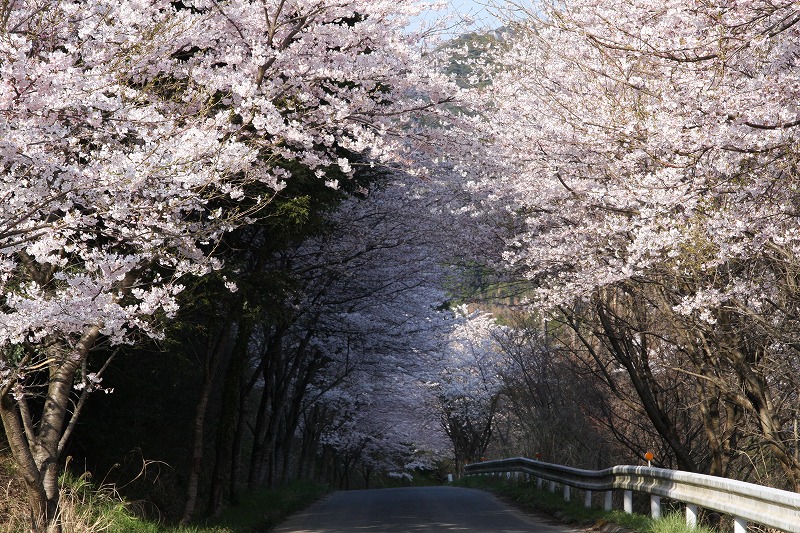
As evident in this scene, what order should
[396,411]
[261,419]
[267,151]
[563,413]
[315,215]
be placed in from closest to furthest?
[267,151], [315,215], [563,413], [261,419], [396,411]

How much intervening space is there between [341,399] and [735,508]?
27626 mm

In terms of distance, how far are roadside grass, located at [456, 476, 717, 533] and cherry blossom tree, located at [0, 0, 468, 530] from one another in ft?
20.1

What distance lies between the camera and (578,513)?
569 inches

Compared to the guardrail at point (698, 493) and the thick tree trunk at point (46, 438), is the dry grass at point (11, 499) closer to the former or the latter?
the thick tree trunk at point (46, 438)

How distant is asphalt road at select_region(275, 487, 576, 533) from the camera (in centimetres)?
1356

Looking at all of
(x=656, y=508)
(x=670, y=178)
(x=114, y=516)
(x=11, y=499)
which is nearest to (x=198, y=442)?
(x=114, y=516)

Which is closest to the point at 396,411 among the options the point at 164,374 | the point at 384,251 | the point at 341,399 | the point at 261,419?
the point at 341,399

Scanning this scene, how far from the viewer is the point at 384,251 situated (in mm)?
20609

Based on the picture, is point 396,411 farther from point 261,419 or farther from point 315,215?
point 315,215

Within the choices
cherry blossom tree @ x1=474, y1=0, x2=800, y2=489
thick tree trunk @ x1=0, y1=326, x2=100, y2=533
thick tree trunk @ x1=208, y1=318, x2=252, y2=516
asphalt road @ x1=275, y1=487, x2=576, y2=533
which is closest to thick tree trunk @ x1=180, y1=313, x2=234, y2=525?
thick tree trunk @ x1=208, y1=318, x2=252, y2=516

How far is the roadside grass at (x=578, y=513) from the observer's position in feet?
34.9

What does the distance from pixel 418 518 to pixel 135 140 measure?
8.94 meters

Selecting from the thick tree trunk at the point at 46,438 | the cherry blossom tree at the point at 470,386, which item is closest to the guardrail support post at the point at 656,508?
the thick tree trunk at the point at 46,438

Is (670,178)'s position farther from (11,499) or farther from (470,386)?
(470,386)
